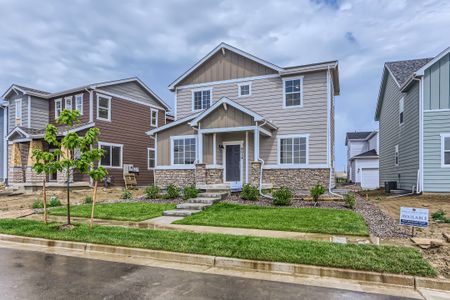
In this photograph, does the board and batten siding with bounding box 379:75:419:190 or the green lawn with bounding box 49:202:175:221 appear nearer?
the green lawn with bounding box 49:202:175:221

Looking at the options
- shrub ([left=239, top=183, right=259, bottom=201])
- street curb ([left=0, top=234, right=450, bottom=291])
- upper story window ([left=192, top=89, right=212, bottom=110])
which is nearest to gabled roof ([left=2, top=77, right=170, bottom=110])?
upper story window ([left=192, top=89, right=212, bottom=110])

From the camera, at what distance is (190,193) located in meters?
13.5

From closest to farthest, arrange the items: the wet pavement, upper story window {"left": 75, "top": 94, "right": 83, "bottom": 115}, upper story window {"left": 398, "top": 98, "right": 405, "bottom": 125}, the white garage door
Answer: the wet pavement, upper story window {"left": 398, "top": 98, "right": 405, "bottom": 125}, upper story window {"left": 75, "top": 94, "right": 83, "bottom": 115}, the white garage door

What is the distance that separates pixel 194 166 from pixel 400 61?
15409mm

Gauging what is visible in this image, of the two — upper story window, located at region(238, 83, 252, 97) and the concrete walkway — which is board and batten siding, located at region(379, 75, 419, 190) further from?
the concrete walkway

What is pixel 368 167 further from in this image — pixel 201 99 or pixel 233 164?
pixel 201 99

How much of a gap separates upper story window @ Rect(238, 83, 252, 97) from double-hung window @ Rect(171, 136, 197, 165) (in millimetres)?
3731

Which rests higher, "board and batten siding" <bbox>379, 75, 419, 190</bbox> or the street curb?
"board and batten siding" <bbox>379, 75, 419, 190</bbox>

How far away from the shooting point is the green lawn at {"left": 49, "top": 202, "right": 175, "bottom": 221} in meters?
10.7

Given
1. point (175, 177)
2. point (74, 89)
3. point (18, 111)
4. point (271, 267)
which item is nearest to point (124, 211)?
point (175, 177)

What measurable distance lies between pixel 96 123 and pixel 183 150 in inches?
289

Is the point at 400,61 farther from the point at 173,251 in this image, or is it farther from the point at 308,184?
the point at 173,251

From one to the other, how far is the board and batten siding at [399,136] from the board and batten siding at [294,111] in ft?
14.9

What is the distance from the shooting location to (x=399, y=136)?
19.6 m
